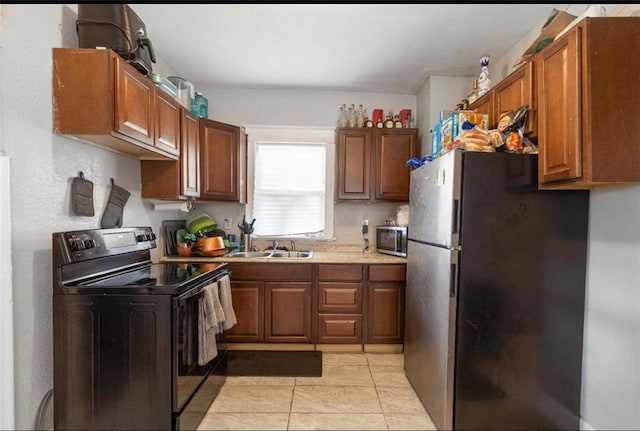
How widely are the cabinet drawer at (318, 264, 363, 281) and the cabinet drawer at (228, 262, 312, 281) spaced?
115 mm

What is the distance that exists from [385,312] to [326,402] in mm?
925

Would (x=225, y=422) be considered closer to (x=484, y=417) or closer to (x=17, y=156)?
(x=484, y=417)

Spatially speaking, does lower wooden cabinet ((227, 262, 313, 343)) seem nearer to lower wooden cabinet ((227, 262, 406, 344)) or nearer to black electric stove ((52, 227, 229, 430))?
lower wooden cabinet ((227, 262, 406, 344))

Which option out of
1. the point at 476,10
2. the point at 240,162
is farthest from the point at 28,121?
the point at 476,10

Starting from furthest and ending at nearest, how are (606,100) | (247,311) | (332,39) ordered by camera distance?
(247,311)
(332,39)
(606,100)

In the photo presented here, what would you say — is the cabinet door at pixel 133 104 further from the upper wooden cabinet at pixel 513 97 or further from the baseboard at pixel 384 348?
the baseboard at pixel 384 348

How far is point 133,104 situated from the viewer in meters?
1.71

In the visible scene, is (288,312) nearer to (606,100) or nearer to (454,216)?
(454,216)

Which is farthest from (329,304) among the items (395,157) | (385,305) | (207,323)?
(395,157)

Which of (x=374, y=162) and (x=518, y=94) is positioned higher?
(x=518, y=94)

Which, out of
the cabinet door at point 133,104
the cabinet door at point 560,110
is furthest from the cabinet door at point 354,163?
the cabinet door at point 133,104

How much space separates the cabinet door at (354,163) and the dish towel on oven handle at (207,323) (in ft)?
5.37

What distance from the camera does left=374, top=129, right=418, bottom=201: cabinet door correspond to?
300cm

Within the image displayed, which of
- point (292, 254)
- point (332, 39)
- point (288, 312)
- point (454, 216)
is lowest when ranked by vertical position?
point (288, 312)
